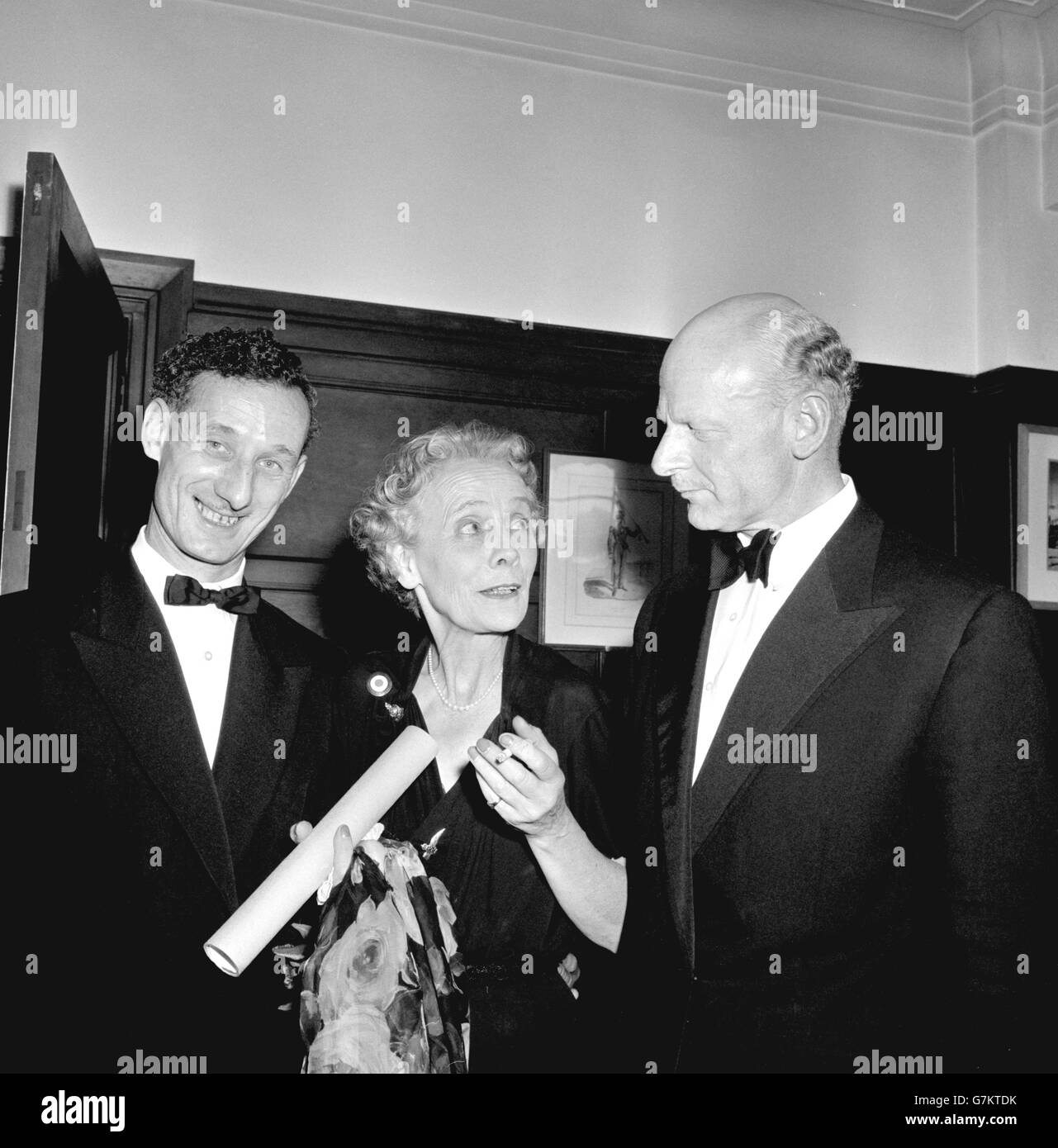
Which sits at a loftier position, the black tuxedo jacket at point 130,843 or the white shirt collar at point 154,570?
the white shirt collar at point 154,570

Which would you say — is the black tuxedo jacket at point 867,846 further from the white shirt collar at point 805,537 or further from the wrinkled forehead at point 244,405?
the wrinkled forehead at point 244,405

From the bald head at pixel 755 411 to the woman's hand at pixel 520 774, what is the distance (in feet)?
1.92

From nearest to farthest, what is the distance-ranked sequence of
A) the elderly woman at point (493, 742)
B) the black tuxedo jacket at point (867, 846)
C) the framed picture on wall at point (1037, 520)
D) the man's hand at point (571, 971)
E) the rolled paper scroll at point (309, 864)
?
the rolled paper scroll at point (309, 864), the black tuxedo jacket at point (867, 846), the elderly woman at point (493, 742), the man's hand at point (571, 971), the framed picture on wall at point (1037, 520)

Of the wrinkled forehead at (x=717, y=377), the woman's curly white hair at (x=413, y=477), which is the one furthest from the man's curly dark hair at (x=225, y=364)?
the wrinkled forehead at (x=717, y=377)

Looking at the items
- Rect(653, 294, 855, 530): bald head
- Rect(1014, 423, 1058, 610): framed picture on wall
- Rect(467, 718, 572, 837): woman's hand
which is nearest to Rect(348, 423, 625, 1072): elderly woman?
Rect(467, 718, 572, 837): woman's hand

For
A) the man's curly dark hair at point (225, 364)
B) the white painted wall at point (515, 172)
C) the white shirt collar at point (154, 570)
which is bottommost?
the white shirt collar at point (154, 570)

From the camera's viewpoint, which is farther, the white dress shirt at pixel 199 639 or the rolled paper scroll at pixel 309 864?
the white dress shirt at pixel 199 639

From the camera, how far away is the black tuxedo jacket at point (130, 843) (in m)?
2.02

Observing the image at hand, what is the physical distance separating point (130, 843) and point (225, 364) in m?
0.92

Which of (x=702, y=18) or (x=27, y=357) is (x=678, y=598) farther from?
(x=702, y=18)

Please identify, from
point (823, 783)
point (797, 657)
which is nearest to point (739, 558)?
point (797, 657)

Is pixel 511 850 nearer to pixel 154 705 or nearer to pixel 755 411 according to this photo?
pixel 154 705

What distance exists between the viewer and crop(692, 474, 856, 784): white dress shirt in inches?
85.1
